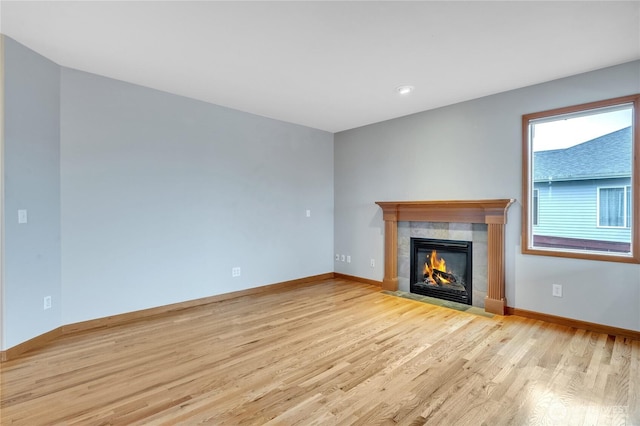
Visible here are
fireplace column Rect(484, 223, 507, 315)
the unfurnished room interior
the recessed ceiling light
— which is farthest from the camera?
fireplace column Rect(484, 223, 507, 315)

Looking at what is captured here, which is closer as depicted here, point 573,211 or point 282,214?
point 573,211

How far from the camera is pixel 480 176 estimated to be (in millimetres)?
3842

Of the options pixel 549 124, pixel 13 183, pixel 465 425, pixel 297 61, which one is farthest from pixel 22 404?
pixel 549 124

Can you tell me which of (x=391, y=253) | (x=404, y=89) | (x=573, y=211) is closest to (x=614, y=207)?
(x=573, y=211)

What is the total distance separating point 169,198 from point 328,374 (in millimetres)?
2684

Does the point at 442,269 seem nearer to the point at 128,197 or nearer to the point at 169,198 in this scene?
the point at 169,198

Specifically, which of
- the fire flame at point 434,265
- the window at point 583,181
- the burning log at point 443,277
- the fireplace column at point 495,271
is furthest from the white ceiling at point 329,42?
the burning log at point 443,277

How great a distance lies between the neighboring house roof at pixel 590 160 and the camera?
297cm

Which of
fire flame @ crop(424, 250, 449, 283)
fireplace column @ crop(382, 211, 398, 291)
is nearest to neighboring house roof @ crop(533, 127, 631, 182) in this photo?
fire flame @ crop(424, 250, 449, 283)

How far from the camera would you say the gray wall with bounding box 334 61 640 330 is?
2.99 metres

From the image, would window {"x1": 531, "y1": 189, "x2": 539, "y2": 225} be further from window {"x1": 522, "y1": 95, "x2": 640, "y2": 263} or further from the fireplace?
the fireplace

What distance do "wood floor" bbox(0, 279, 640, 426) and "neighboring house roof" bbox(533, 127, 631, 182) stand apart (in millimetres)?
1570

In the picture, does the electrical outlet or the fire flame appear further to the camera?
the fire flame

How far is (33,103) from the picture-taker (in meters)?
2.75
